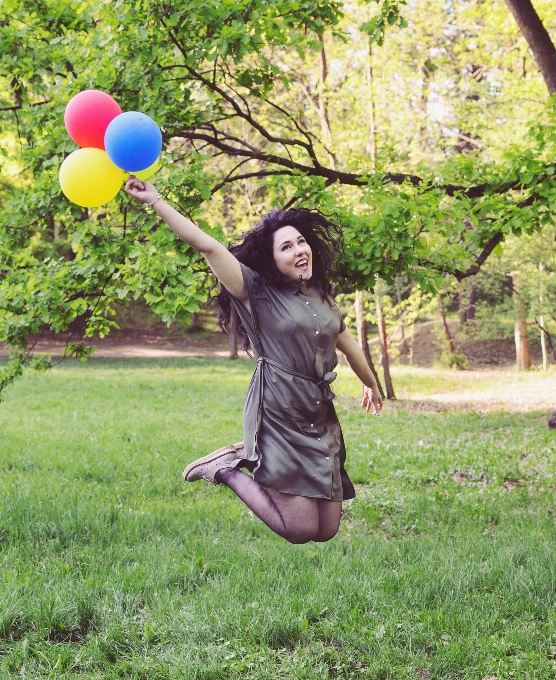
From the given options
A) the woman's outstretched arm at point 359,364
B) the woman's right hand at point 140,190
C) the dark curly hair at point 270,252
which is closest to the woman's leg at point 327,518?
the woman's outstretched arm at point 359,364

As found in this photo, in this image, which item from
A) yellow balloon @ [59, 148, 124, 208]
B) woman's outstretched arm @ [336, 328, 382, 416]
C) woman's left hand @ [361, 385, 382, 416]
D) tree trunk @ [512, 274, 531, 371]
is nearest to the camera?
yellow balloon @ [59, 148, 124, 208]

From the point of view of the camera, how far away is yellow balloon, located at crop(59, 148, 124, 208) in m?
3.07

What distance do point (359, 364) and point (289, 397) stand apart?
0.77m

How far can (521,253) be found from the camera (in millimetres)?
17719

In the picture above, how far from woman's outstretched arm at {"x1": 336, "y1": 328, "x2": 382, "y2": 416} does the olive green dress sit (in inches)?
16.0

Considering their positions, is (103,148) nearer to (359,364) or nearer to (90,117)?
(90,117)

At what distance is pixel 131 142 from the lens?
2912 millimetres

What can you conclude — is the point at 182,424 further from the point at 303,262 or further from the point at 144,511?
the point at 303,262

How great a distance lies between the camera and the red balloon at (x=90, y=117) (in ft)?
10.3

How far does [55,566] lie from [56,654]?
1.18 meters

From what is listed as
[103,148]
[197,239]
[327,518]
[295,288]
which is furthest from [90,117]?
[327,518]

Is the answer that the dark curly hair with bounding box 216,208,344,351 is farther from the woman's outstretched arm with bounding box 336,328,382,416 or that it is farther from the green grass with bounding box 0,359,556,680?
the green grass with bounding box 0,359,556,680

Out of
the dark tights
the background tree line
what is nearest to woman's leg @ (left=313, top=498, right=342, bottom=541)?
the dark tights

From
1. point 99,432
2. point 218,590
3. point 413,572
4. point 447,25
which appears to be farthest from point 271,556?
point 447,25
